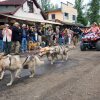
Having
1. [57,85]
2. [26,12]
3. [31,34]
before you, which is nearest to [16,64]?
[57,85]

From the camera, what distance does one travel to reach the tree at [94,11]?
7212cm

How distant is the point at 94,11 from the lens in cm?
7275

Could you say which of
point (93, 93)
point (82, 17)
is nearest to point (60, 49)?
point (93, 93)

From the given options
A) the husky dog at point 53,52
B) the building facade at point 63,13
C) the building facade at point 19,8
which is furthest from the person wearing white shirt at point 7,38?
the building facade at point 63,13

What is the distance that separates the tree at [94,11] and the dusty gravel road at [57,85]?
5962 centimetres

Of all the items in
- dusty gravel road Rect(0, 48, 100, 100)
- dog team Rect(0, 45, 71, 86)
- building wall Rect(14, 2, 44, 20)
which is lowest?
dusty gravel road Rect(0, 48, 100, 100)

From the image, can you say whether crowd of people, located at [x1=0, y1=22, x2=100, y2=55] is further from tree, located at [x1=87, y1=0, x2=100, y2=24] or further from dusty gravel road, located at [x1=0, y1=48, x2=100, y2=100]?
tree, located at [x1=87, y1=0, x2=100, y2=24]

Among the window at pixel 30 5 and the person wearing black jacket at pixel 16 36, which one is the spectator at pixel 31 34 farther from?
the window at pixel 30 5

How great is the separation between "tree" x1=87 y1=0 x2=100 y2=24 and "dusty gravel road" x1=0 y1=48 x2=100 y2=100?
5962 centimetres

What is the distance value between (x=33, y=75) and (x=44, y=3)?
7083 cm

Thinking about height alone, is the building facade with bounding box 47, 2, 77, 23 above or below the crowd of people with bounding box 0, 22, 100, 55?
above

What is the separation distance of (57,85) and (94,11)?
64.2m

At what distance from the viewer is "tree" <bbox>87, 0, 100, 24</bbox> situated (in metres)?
72.1

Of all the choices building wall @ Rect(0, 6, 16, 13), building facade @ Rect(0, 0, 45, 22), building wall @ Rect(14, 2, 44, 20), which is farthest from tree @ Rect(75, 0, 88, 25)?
building wall @ Rect(0, 6, 16, 13)
